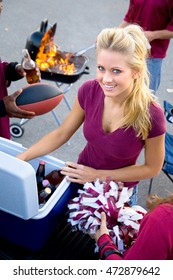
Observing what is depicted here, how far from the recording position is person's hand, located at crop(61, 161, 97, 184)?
1673mm

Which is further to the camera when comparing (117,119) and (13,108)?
(13,108)

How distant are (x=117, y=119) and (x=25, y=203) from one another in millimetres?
719

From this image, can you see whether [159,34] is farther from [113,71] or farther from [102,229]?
[102,229]

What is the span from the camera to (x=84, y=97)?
1.92 meters

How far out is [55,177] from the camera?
69.3 inches

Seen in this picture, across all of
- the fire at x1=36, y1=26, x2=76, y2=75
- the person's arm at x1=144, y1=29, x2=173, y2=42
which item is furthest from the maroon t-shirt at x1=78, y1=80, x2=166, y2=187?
the fire at x1=36, y1=26, x2=76, y2=75

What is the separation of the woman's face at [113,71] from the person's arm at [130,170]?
0.98ft

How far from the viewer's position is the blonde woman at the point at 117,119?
5.54 feet

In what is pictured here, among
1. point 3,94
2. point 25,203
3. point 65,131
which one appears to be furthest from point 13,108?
point 25,203

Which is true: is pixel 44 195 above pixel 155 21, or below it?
below

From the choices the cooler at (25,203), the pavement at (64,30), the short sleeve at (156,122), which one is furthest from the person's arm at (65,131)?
the pavement at (64,30)

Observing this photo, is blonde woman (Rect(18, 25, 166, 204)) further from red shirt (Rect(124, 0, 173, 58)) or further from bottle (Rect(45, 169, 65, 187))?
red shirt (Rect(124, 0, 173, 58))

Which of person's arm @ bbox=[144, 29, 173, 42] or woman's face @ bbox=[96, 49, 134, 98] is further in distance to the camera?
person's arm @ bbox=[144, 29, 173, 42]

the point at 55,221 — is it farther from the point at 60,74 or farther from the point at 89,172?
the point at 60,74
